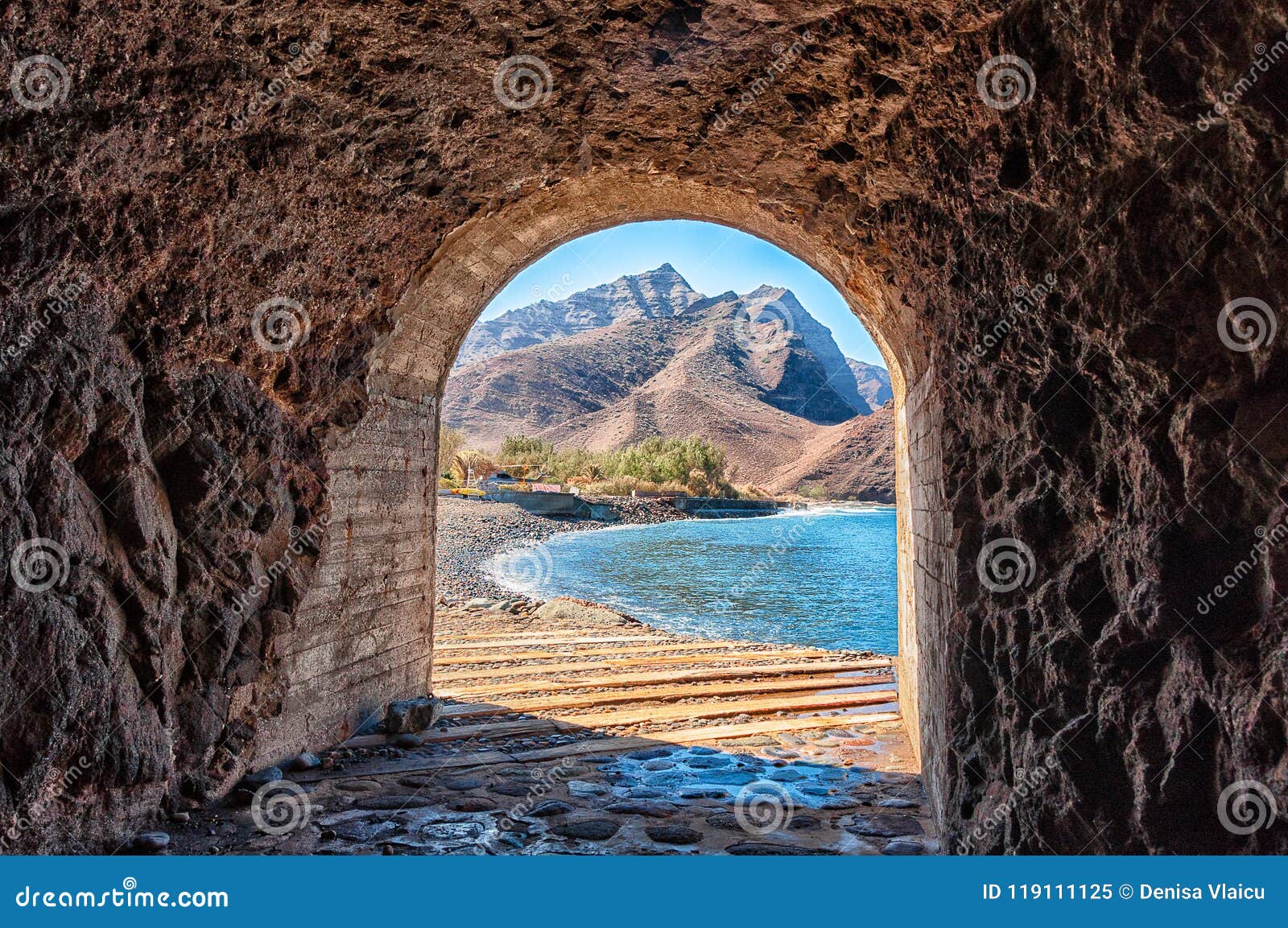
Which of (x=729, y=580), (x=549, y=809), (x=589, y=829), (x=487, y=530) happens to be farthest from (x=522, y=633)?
(x=487, y=530)

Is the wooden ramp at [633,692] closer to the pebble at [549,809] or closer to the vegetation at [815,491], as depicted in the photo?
the pebble at [549,809]

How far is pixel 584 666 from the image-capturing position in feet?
26.1

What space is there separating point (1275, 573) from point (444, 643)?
8.31 m

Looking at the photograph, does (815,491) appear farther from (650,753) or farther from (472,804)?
(472,804)

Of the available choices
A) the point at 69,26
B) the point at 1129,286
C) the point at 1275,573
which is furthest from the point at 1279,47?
the point at 69,26

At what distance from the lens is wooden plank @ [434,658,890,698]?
709 cm

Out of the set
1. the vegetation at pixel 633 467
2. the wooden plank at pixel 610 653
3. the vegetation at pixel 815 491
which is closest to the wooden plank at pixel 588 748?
the wooden plank at pixel 610 653

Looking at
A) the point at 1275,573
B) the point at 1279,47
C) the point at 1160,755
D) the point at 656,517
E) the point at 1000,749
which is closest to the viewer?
the point at 1279,47

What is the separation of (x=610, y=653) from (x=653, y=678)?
1.31 meters

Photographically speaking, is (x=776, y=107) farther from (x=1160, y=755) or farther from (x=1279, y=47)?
(x=1160, y=755)

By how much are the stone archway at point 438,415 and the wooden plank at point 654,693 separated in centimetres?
56

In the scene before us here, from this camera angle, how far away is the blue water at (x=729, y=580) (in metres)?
14.7

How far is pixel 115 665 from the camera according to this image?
3467 millimetres

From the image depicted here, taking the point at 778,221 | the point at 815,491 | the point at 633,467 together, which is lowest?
the point at 815,491
